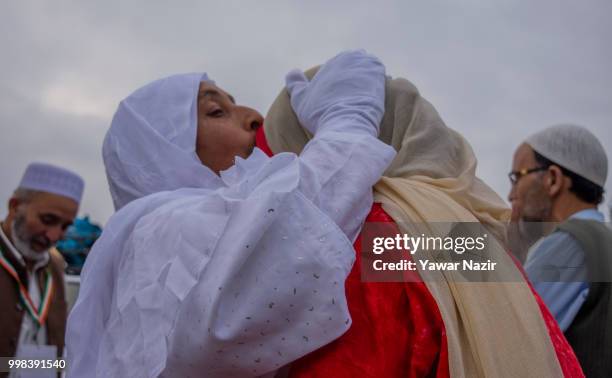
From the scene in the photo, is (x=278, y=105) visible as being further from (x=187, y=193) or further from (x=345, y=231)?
(x=345, y=231)

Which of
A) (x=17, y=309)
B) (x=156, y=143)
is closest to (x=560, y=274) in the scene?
(x=156, y=143)

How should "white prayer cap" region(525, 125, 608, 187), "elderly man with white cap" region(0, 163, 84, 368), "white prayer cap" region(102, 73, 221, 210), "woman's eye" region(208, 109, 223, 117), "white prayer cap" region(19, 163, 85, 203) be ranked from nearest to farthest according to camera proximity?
"white prayer cap" region(102, 73, 221, 210) → "woman's eye" region(208, 109, 223, 117) → "white prayer cap" region(525, 125, 608, 187) → "elderly man with white cap" region(0, 163, 84, 368) → "white prayer cap" region(19, 163, 85, 203)

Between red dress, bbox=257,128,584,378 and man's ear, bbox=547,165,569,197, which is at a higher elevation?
man's ear, bbox=547,165,569,197

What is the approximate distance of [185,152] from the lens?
6.26 feet

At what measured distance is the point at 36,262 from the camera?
4750 mm

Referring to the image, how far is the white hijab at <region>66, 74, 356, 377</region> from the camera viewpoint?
1.18 metres

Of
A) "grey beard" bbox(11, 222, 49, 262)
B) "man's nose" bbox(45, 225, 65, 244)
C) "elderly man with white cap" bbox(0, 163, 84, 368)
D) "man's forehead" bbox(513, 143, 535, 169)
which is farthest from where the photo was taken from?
"man's nose" bbox(45, 225, 65, 244)

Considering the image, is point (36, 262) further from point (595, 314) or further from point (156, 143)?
point (595, 314)

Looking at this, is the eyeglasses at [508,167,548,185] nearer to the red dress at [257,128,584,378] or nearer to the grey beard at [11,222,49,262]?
the red dress at [257,128,584,378]

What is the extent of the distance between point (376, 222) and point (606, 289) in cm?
114

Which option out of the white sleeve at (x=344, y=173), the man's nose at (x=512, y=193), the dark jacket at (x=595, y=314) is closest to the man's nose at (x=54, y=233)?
the man's nose at (x=512, y=193)

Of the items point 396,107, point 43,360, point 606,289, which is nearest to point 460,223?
point 396,107

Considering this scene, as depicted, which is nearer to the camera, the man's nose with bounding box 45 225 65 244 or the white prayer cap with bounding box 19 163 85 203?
the man's nose with bounding box 45 225 65 244

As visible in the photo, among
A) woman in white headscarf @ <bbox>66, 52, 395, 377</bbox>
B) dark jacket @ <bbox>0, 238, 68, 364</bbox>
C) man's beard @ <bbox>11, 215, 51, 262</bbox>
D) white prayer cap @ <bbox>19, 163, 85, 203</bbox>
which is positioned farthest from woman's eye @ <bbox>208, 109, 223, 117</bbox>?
white prayer cap @ <bbox>19, 163, 85, 203</bbox>
